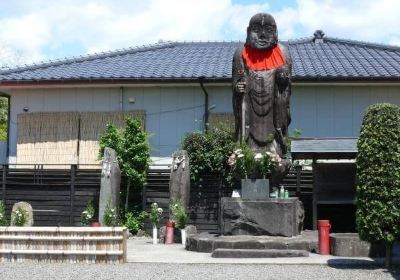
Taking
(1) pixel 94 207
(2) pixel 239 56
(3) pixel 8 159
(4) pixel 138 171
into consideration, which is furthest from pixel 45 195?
(2) pixel 239 56

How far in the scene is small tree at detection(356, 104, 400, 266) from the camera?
418 inches

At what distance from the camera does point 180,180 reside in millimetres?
16656

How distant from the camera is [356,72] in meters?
20.7

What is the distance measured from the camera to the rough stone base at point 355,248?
12.2m

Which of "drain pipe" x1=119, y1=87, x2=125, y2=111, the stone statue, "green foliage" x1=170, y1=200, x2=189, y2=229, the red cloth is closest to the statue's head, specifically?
the stone statue

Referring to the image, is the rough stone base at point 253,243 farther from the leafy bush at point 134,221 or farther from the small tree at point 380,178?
the leafy bush at point 134,221

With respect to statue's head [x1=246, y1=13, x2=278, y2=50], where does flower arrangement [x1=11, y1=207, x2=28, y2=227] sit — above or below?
below

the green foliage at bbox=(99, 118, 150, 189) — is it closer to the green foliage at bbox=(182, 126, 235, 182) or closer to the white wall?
the green foliage at bbox=(182, 126, 235, 182)

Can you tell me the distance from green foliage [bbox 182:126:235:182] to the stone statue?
8.62 feet

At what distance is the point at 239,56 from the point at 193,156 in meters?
3.75

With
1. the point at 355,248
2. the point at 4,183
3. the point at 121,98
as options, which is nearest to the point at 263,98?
the point at 355,248

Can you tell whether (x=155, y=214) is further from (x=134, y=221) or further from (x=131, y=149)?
(x=131, y=149)

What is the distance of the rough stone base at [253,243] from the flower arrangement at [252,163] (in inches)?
53.6

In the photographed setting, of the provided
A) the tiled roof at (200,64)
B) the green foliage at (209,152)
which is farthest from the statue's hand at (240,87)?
the tiled roof at (200,64)
